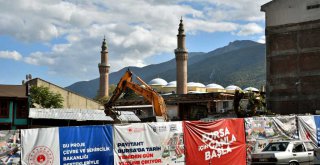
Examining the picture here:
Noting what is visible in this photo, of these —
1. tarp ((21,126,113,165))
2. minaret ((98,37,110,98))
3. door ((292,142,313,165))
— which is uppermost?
minaret ((98,37,110,98))

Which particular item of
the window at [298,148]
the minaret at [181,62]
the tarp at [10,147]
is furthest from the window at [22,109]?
the minaret at [181,62]

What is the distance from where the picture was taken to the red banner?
16719 millimetres

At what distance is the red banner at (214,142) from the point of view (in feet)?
54.9

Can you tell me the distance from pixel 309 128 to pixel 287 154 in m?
5.17

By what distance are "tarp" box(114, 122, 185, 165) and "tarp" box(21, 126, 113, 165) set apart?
17.9 inches

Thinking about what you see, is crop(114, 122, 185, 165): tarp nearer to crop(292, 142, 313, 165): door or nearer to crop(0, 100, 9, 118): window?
crop(292, 142, 313, 165): door

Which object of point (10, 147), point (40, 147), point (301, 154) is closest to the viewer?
point (10, 147)

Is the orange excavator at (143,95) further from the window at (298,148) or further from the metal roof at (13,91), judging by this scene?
the window at (298,148)

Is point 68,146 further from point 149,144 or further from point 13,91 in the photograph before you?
point 13,91

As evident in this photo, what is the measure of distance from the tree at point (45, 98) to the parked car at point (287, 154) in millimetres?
43437

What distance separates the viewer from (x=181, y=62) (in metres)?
87.9

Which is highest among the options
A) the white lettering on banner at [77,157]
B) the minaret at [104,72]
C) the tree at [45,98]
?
the minaret at [104,72]

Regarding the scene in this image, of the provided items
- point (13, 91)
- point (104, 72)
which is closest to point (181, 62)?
point (104, 72)

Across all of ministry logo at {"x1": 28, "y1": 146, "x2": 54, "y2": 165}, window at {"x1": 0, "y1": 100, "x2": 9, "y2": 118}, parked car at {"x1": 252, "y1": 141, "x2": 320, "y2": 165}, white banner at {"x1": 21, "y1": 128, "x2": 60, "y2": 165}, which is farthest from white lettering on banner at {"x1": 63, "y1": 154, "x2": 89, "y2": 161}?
window at {"x1": 0, "y1": 100, "x2": 9, "y2": 118}
